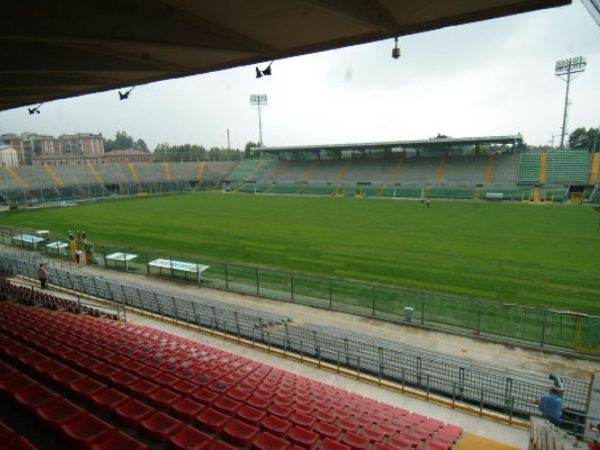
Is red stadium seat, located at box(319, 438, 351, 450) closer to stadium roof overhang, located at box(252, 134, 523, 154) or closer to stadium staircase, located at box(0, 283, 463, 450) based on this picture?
stadium staircase, located at box(0, 283, 463, 450)

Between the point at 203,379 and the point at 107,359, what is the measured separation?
186 cm

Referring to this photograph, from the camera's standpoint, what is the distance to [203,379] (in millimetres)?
6883

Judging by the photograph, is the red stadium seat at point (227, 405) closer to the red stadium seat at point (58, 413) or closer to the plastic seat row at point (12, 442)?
the red stadium seat at point (58, 413)

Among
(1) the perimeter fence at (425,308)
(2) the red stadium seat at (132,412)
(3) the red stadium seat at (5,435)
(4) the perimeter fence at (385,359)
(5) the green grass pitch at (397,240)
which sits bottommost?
(5) the green grass pitch at (397,240)

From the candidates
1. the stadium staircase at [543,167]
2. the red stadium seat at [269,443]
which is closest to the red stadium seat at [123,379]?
the red stadium seat at [269,443]

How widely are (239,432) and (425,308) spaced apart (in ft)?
31.7

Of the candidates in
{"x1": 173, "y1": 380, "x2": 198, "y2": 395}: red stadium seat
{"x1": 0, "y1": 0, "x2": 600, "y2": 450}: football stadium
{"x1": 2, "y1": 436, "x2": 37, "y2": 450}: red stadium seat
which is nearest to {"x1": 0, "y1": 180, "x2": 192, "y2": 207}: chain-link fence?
{"x1": 0, "y1": 0, "x2": 600, "y2": 450}: football stadium

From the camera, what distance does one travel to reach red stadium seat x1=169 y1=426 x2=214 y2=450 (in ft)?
14.5

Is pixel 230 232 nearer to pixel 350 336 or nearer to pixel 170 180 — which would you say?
pixel 350 336

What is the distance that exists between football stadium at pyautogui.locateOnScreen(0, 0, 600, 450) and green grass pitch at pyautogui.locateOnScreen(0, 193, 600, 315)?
0.20 meters

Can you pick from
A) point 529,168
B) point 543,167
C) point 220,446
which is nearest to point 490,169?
point 529,168

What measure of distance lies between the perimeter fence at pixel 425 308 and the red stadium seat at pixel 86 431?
904 cm

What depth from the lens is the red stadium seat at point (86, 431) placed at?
4.19 meters

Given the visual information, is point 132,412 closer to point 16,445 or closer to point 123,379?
point 123,379
